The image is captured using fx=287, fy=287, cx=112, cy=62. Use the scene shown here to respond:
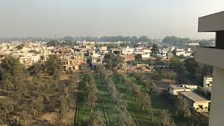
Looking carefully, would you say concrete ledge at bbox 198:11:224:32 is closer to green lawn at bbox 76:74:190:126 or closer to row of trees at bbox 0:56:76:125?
green lawn at bbox 76:74:190:126

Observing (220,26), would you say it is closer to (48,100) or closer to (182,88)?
(48,100)

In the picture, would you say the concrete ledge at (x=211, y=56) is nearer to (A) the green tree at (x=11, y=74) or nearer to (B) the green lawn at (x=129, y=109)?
(B) the green lawn at (x=129, y=109)

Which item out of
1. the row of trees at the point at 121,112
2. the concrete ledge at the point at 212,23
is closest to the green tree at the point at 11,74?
the row of trees at the point at 121,112

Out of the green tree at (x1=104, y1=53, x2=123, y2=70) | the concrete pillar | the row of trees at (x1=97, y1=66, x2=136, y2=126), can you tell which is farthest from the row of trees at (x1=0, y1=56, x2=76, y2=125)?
the green tree at (x1=104, y1=53, x2=123, y2=70)

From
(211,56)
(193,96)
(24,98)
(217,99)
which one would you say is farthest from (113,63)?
(211,56)

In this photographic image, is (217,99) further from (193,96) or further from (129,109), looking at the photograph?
(193,96)
